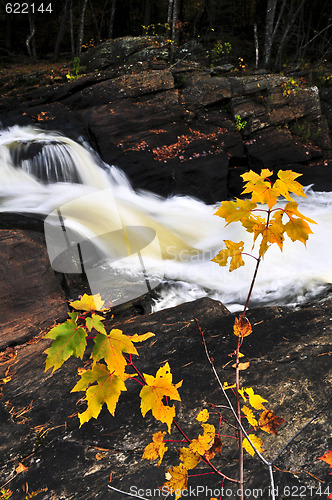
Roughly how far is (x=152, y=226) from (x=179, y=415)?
468cm

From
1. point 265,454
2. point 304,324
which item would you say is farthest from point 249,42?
point 265,454

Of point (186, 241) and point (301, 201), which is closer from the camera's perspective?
point (186, 241)

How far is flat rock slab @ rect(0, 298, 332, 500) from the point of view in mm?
1412

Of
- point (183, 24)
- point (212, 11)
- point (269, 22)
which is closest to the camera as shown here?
point (269, 22)

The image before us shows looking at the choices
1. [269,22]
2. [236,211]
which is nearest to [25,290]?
[236,211]

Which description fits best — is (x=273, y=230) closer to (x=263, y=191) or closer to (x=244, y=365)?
(x=263, y=191)

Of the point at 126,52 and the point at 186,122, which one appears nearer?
the point at 186,122

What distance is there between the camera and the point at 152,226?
6.21 meters

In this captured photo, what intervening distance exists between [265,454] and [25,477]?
1.19 metres

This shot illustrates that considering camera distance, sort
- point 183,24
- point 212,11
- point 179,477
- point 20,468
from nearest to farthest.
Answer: point 179,477
point 20,468
point 183,24
point 212,11

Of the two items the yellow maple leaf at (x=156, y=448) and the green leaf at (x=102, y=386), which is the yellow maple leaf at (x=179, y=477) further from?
the green leaf at (x=102, y=386)

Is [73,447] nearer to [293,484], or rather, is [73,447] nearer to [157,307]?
[293,484]

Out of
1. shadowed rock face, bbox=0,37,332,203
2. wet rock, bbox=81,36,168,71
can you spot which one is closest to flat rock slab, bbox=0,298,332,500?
shadowed rock face, bbox=0,37,332,203

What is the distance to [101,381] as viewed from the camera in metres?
1.07
